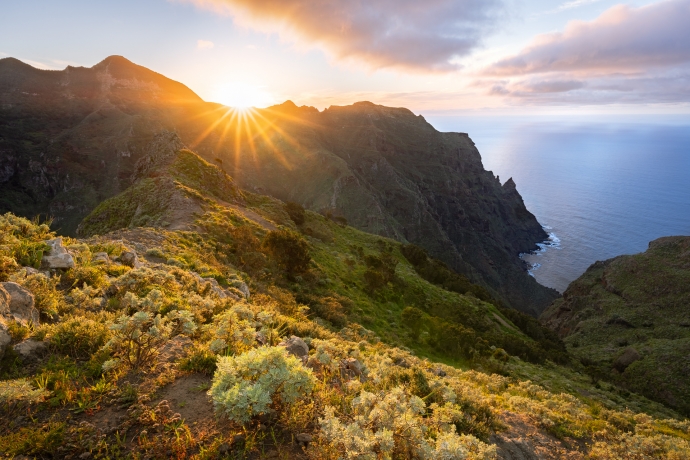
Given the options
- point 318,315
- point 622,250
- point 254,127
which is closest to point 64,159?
point 254,127

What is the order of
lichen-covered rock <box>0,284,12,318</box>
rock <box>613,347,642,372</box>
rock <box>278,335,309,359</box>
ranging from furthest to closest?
rock <box>613,347,642,372</box>, rock <box>278,335,309,359</box>, lichen-covered rock <box>0,284,12,318</box>

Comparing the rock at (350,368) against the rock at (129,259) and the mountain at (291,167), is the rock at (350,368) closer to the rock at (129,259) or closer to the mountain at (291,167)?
the rock at (129,259)

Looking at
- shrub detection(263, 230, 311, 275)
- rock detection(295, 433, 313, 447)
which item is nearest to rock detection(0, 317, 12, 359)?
rock detection(295, 433, 313, 447)

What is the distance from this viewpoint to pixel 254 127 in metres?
158

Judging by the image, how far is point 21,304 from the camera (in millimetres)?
7141

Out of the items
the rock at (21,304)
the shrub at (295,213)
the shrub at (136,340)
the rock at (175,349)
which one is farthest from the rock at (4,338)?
the shrub at (295,213)

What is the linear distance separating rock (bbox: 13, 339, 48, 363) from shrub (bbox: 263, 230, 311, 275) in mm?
18366

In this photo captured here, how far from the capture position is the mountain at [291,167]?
120875 millimetres

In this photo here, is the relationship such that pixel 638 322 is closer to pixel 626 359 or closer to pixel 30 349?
pixel 626 359

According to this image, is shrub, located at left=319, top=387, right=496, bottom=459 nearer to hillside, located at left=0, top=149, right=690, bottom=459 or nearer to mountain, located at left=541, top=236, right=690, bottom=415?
hillside, located at left=0, top=149, right=690, bottom=459

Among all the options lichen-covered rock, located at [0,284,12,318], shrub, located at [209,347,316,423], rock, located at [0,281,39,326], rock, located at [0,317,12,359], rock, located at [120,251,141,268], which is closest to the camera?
shrub, located at [209,347,316,423]

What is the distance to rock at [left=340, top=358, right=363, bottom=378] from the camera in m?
7.99

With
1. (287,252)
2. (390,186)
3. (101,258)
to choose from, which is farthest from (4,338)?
(390,186)

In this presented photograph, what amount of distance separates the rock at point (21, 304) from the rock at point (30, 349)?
0.73m
